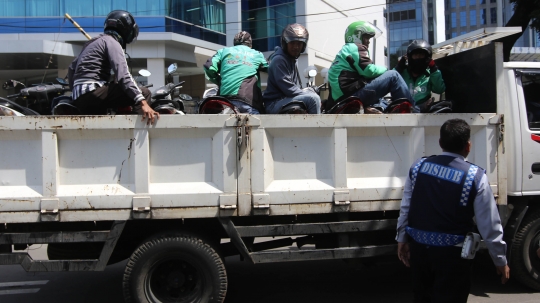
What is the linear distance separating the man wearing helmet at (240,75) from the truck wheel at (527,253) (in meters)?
2.67

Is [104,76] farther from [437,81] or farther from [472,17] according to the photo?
[472,17]

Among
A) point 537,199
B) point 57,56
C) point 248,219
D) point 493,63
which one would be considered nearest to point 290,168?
point 248,219

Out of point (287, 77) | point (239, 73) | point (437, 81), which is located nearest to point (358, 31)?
point (437, 81)

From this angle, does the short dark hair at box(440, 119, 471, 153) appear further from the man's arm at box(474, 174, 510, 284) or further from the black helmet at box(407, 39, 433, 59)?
the black helmet at box(407, 39, 433, 59)

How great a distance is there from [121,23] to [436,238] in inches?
132

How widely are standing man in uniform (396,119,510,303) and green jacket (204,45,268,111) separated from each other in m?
2.16

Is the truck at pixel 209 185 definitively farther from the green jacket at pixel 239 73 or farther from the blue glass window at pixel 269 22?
the blue glass window at pixel 269 22

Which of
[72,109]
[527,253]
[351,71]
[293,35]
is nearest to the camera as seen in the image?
[72,109]

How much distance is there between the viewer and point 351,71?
5.18 metres

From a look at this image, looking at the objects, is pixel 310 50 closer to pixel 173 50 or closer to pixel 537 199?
pixel 173 50

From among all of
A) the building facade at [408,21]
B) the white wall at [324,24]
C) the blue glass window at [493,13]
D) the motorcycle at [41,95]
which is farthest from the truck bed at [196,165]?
the blue glass window at [493,13]

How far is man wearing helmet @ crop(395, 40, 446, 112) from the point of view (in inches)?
209

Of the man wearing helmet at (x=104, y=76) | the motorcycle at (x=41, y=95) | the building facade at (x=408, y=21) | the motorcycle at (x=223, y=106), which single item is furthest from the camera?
the building facade at (x=408, y=21)

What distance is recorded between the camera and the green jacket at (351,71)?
5.05m
